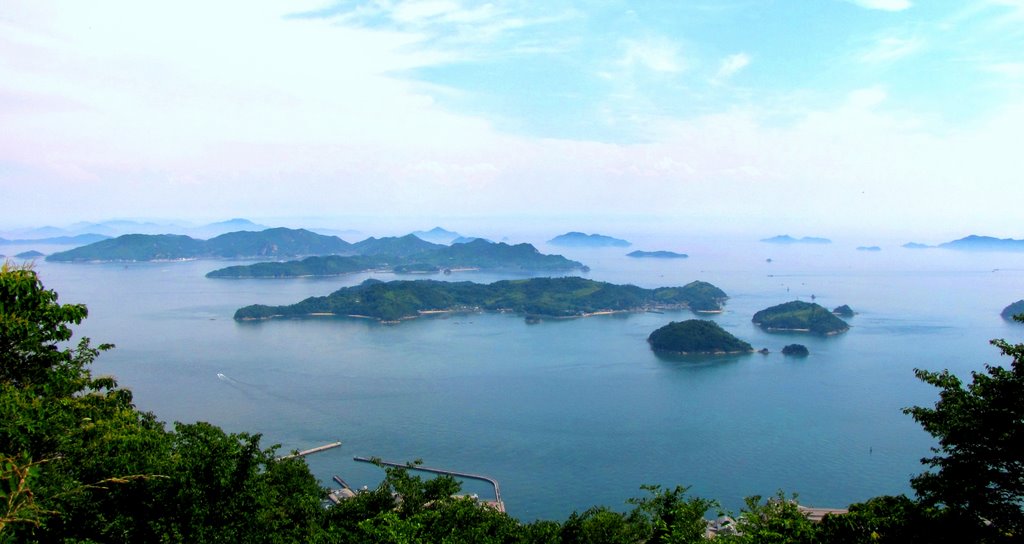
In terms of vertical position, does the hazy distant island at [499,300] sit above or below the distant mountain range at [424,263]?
below

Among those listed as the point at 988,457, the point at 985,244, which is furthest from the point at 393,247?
the point at 985,244

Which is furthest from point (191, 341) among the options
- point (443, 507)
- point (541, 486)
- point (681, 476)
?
point (443, 507)

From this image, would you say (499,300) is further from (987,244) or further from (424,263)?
(987,244)

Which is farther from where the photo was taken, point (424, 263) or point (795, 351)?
point (424, 263)

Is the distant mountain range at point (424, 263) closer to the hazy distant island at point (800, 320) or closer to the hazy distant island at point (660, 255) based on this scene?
the hazy distant island at point (660, 255)

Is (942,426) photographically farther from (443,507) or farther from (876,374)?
(876,374)

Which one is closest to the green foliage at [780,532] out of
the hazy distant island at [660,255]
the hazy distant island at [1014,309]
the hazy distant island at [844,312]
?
the hazy distant island at [1014,309]

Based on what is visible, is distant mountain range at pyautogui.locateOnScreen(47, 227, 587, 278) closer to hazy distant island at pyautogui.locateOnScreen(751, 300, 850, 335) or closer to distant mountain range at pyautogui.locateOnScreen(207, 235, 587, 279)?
distant mountain range at pyautogui.locateOnScreen(207, 235, 587, 279)
